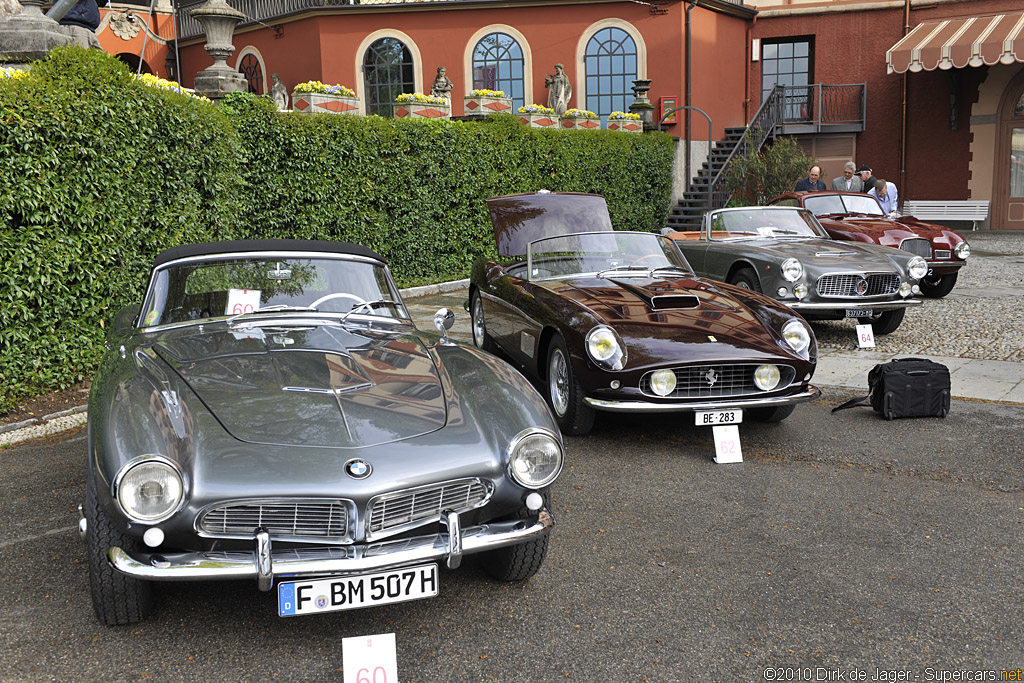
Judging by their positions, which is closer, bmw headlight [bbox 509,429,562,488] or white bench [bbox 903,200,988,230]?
bmw headlight [bbox 509,429,562,488]

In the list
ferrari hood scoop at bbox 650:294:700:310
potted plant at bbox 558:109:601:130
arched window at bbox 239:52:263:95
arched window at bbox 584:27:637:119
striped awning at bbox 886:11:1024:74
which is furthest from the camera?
arched window at bbox 239:52:263:95

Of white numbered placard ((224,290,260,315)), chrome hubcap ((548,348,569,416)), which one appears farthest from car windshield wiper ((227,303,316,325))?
chrome hubcap ((548,348,569,416))

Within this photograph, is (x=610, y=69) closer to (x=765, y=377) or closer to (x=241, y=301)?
(x=765, y=377)

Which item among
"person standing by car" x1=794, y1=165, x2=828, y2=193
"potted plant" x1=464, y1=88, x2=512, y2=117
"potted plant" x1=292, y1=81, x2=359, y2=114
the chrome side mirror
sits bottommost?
the chrome side mirror

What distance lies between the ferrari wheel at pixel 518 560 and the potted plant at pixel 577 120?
53.7ft

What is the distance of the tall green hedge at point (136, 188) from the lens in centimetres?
648

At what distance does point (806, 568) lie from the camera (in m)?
3.85

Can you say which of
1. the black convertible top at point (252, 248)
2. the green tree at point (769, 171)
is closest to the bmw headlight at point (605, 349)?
the black convertible top at point (252, 248)

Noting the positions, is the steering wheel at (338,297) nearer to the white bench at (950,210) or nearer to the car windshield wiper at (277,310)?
the car windshield wiper at (277,310)

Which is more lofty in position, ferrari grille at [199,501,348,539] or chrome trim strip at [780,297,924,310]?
ferrari grille at [199,501,348,539]

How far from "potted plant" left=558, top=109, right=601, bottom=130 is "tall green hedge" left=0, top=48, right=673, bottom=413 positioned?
6.11 meters

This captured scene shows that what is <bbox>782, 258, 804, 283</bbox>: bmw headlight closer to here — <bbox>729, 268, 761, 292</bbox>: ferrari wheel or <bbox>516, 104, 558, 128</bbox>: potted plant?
<bbox>729, 268, 761, 292</bbox>: ferrari wheel

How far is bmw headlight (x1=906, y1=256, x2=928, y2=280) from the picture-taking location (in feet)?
31.9

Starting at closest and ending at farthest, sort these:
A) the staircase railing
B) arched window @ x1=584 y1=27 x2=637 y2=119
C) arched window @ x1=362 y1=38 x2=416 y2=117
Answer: the staircase railing → arched window @ x1=584 y1=27 x2=637 y2=119 → arched window @ x1=362 y1=38 x2=416 y2=117
